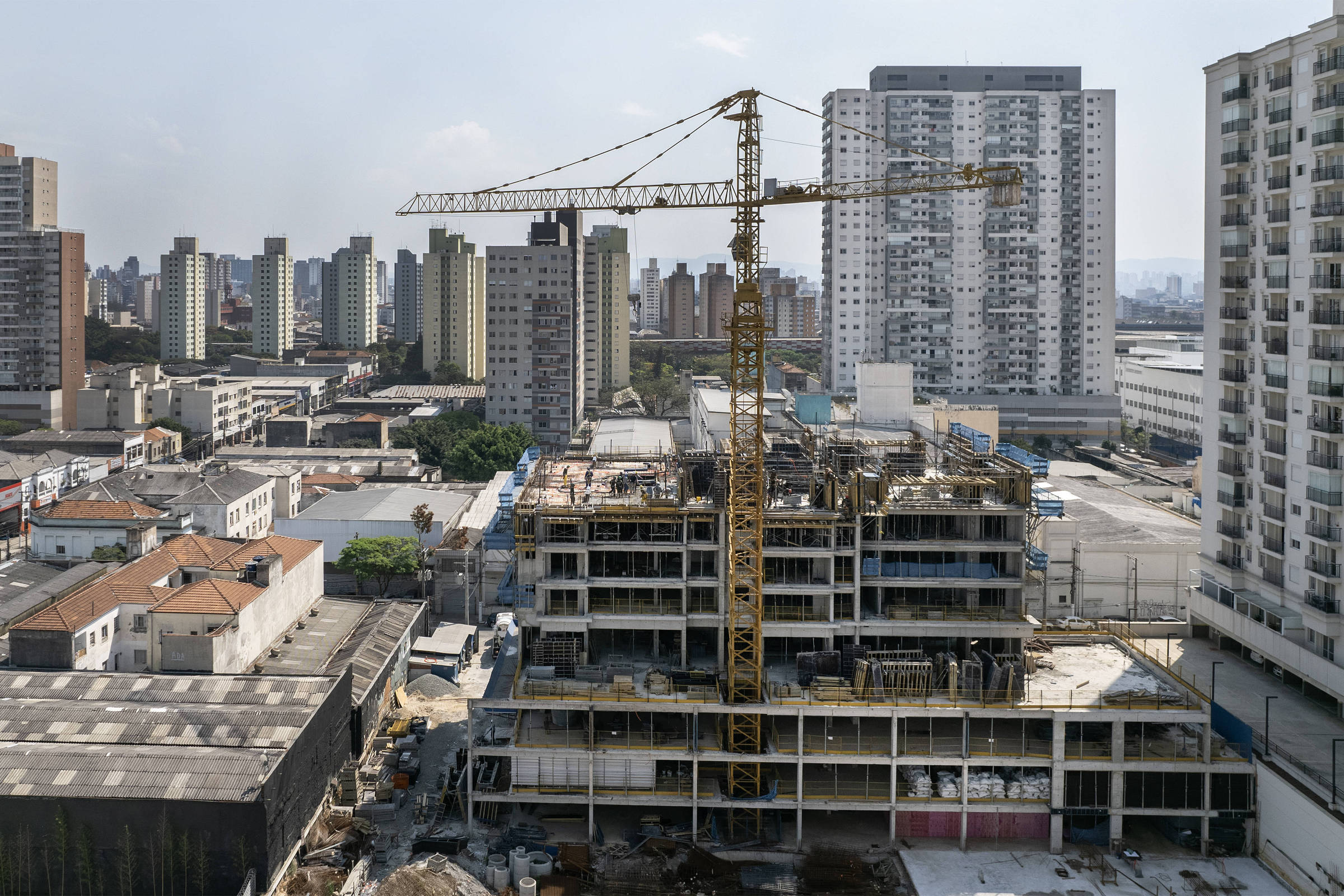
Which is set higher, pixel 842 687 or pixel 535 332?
pixel 535 332

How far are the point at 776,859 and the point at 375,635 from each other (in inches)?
753

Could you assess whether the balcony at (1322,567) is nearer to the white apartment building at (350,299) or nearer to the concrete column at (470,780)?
the concrete column at (470,780)

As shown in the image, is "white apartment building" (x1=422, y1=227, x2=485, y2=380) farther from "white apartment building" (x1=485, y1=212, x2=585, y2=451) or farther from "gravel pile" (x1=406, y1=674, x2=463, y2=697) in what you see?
"gravel pile" (x1=406, y1=674, x2=463, y2=697)

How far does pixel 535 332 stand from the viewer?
103 meters

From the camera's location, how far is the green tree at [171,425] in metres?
95.4

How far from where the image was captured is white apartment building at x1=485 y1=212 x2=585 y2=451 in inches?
4016

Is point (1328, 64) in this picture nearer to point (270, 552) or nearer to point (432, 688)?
point (432, 688)

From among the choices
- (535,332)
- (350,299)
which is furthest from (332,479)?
(350,299)

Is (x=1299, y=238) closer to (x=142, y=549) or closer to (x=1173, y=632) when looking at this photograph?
(x=1173, y=632)

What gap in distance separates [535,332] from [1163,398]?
192 ft

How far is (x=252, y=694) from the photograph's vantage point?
107 feet

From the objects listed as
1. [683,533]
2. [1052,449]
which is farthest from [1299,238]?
[1052,449]

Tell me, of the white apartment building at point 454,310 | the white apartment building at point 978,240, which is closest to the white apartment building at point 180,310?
the white apartment building at point 454,310

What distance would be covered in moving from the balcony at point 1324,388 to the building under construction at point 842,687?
358 inches
